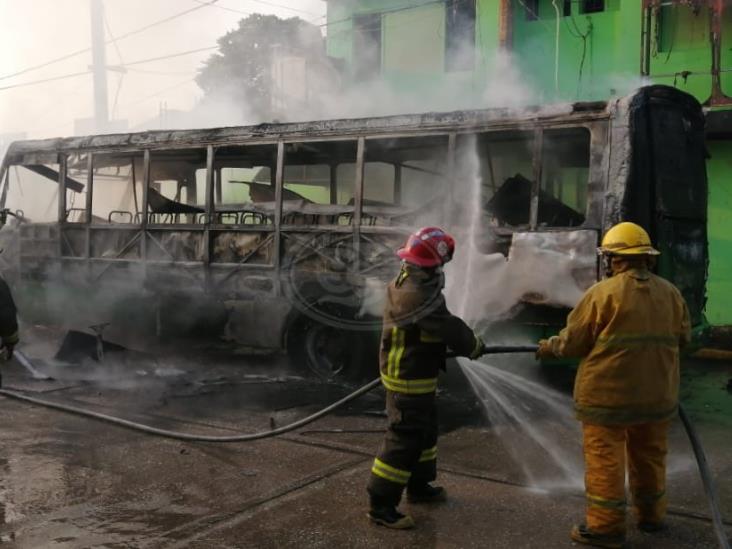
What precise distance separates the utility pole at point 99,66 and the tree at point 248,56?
3495 mm

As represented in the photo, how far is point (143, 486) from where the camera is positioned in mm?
4297

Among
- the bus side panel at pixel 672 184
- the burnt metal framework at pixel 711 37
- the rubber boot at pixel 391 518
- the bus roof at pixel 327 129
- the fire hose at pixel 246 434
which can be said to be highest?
the burnt metal framework at pixel 711 37

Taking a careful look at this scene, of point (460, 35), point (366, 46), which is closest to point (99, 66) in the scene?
point (366, 46)

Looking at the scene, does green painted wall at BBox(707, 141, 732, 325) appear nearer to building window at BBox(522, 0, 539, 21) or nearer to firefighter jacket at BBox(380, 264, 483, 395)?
building window at BBox(522, 0, 539, 21)

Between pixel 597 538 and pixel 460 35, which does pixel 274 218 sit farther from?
pixel 460 35

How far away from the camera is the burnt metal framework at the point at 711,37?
10.5m

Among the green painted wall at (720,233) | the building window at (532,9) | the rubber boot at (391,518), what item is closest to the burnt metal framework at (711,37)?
the green painted wall at (720,233)

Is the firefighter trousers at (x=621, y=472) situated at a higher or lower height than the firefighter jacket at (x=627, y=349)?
lower

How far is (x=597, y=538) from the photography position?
338 cm

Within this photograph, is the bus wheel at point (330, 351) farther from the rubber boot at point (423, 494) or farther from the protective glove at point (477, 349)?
the protective glove at point (477, 349)

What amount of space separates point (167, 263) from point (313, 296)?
1.99m

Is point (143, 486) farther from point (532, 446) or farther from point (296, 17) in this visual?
point (296, 17)

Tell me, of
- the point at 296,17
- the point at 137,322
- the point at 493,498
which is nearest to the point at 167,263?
the point at 137,322

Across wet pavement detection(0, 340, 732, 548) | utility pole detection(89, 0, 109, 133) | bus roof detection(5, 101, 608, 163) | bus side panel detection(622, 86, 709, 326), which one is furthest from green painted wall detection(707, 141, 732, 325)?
utility pole detection(89, 0, 109, 133)
